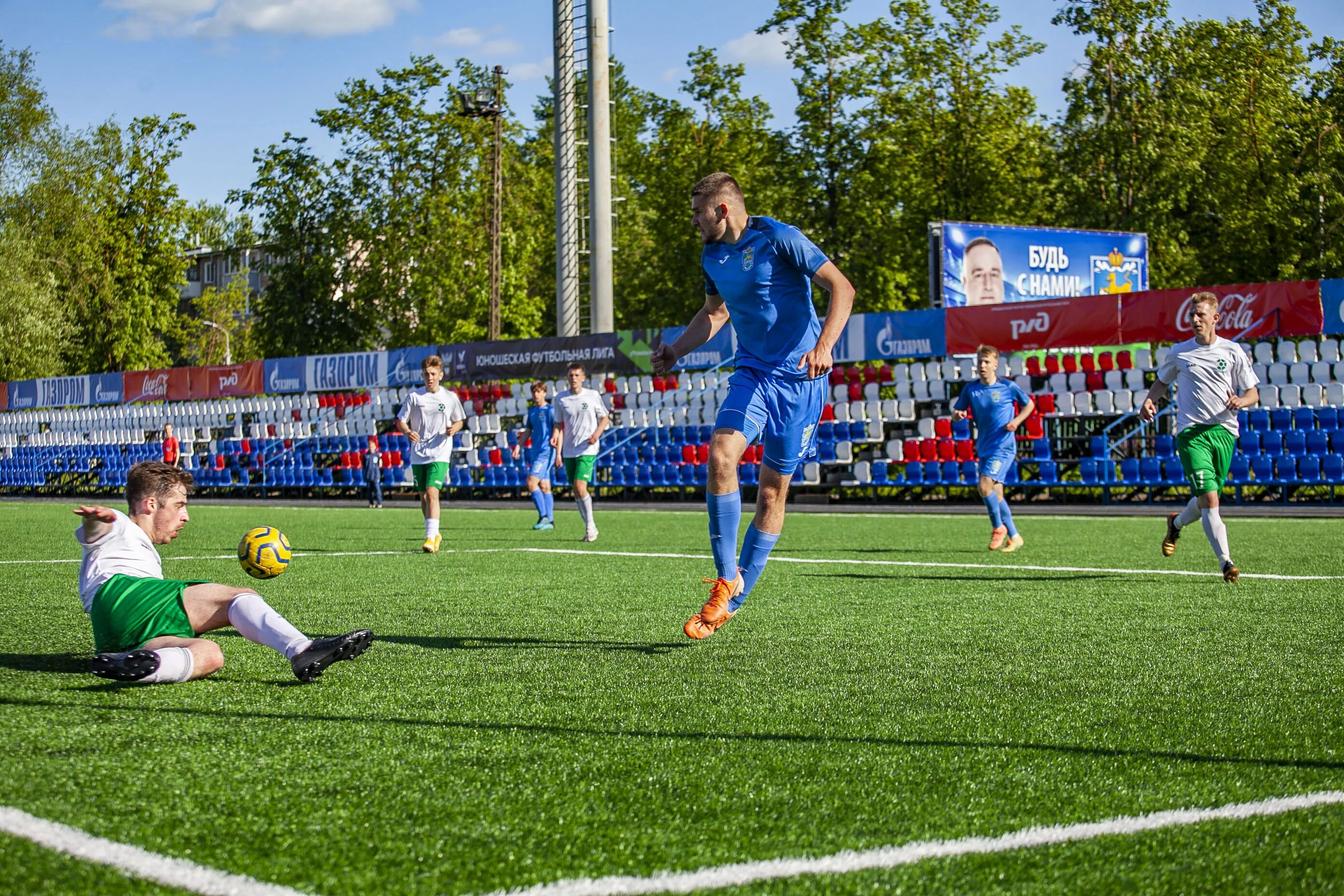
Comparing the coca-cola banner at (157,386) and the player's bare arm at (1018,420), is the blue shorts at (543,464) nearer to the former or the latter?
the player's bare arm at (1018,420)

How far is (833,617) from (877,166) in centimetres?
3339

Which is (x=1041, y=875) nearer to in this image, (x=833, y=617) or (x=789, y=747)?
(x=789, y=747)

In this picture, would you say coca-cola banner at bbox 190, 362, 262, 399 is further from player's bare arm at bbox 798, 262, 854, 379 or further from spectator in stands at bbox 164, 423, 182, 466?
player's bare arm at bbox 798, 262, 854, 379

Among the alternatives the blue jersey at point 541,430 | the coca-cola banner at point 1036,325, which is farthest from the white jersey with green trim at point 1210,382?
the coca-cola banner at point 1036,325

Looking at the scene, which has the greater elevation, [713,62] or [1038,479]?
[713,62]

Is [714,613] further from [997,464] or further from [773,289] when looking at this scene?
[997,464]

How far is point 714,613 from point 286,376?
2892cm

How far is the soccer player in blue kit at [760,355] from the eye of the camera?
639cm

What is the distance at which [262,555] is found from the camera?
6086 mm

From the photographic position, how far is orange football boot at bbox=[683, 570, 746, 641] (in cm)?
592

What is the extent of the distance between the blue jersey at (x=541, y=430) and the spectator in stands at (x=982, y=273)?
10.7 metres

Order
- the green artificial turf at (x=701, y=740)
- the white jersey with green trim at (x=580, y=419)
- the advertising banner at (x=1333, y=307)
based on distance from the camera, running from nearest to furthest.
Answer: the green artificial turf at (x=701, y=740), the white jersey with green trim at (x=580, y=419), the advertising banner at (x=1333, y=307)

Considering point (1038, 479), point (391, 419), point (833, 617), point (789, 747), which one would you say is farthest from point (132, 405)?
point (789, 747)

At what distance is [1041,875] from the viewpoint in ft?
9.12
